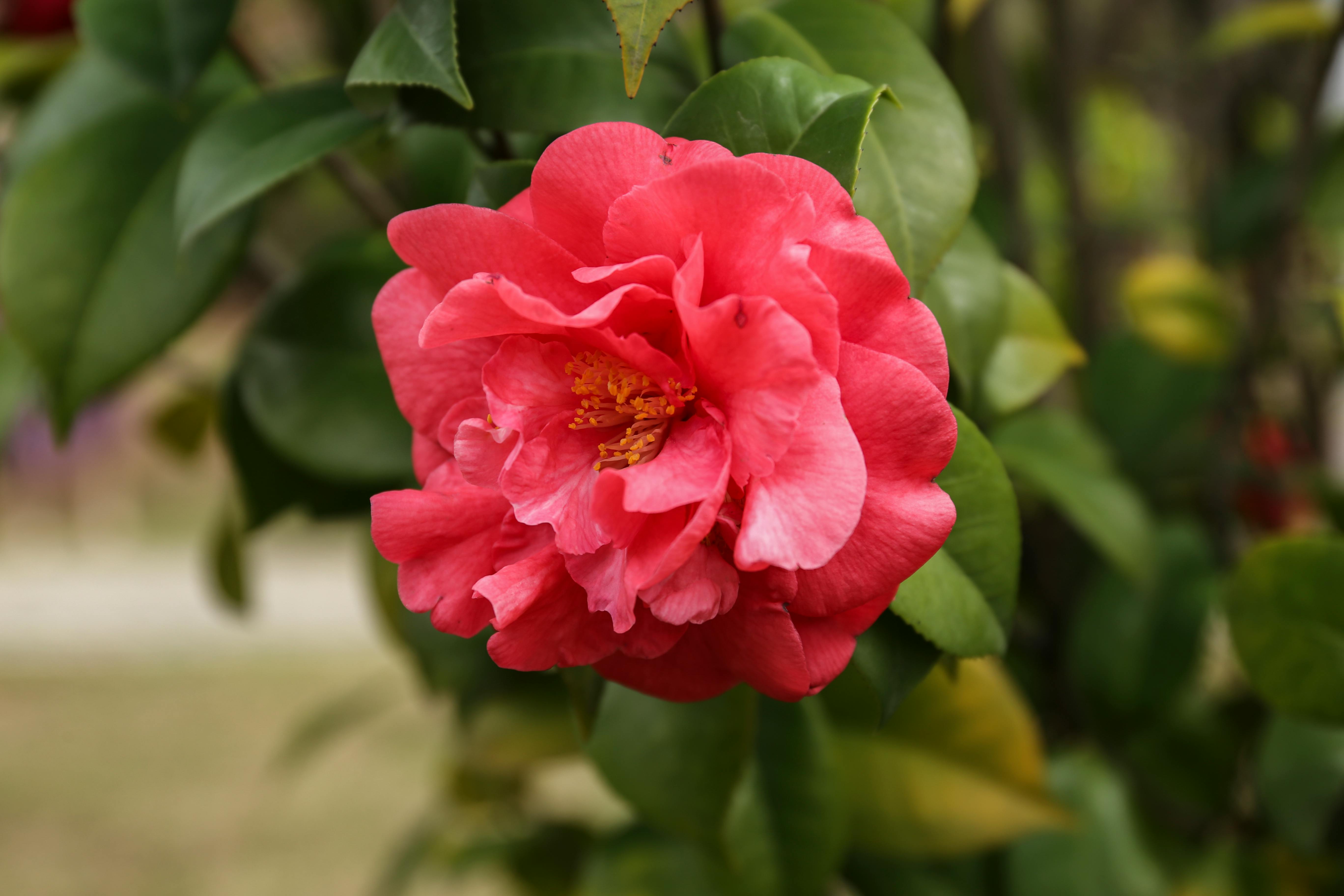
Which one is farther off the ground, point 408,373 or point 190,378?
point 408,373

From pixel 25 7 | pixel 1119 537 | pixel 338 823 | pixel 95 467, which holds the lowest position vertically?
pixel 95 467

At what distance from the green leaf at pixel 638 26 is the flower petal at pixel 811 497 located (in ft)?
0.31

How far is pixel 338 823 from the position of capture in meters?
1.14

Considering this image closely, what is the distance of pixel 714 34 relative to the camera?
34 cm

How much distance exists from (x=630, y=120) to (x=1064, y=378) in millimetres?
583

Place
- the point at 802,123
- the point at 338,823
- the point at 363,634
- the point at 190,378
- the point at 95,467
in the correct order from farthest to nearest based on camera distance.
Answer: the point at 95,467 → the point at 363,634 → the point at 338,823 → the point at 190,378 → the point at 802,123

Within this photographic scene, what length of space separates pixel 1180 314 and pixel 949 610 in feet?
1.50

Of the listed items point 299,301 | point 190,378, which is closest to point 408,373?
point 299,301

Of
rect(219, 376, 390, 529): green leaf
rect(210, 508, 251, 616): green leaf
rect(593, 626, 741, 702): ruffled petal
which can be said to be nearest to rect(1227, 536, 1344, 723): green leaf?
rect(593, 626, 741, 702): ruffled petal

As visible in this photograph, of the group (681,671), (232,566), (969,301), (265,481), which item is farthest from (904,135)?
(232,566)

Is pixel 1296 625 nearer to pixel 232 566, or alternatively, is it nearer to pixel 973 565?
pixel 973 565

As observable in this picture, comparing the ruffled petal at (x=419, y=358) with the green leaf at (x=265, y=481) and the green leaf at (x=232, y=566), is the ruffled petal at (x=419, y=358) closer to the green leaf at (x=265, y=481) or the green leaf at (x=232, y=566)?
the green leaf at (x=265, y=481)

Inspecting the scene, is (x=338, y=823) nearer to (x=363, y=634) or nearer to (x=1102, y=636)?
(x=363, y=634)

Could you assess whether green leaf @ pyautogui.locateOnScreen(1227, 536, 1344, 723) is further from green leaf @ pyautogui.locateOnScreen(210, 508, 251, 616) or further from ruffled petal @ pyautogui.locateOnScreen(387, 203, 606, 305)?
green leaf @ pyautogui.locateOnScreen(210, 508, 251, 616)
